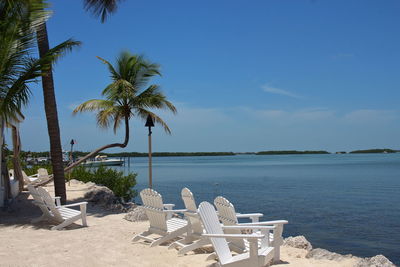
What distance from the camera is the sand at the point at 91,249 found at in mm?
6199

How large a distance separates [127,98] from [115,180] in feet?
10.1

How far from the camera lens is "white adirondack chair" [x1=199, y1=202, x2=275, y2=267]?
5.06m

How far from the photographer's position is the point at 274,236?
6121 millimetres

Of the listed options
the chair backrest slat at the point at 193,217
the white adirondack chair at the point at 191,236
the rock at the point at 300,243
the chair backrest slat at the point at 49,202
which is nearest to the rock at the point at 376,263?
the rock at the point at 300,243

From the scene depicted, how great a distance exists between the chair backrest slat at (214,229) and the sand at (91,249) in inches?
26.1

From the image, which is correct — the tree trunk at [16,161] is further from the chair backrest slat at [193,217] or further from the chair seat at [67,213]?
the chair backrest slat at [193,217]

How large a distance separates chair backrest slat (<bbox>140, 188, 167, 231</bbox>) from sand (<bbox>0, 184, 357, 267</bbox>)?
369mm

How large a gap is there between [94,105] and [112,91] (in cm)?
86

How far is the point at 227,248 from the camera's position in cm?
556

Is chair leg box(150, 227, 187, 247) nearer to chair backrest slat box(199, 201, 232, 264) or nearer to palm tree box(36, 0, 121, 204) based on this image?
chair backrest slat box(199, 201, 232, 264)

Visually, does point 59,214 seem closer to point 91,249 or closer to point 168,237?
point 91,249

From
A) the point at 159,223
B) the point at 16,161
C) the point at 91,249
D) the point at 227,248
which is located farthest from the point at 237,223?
the point at 16,161

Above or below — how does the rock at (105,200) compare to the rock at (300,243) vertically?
above

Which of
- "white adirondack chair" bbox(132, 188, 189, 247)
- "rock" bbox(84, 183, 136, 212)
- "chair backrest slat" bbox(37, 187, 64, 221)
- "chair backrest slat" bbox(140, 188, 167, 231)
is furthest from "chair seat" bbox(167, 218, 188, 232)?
"rock" bbox(84, 183, 136, 212)
